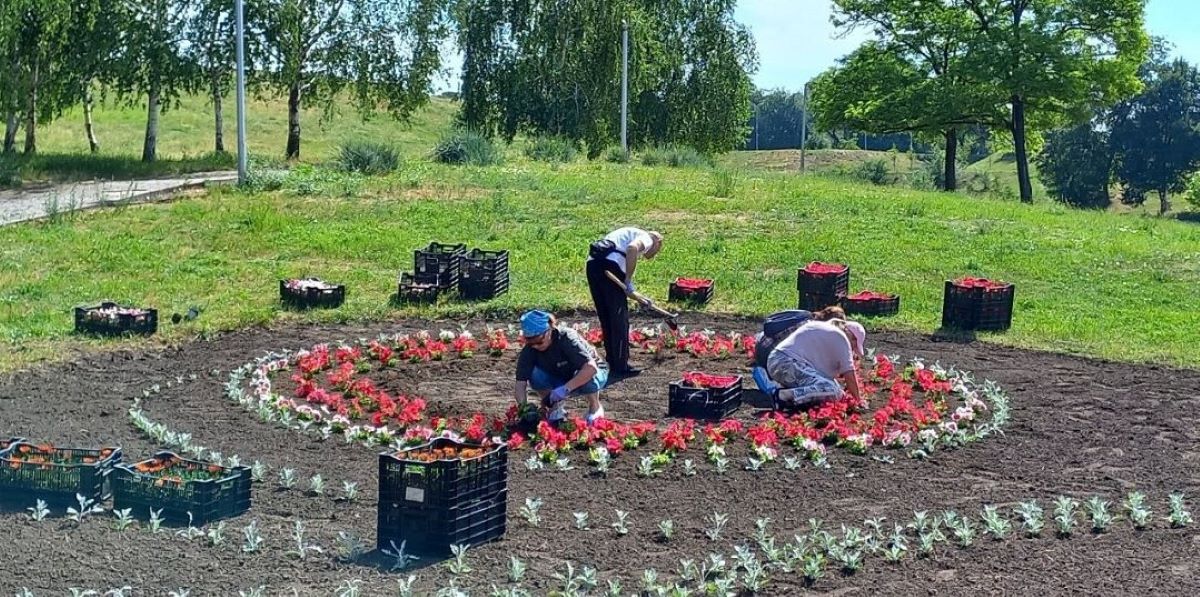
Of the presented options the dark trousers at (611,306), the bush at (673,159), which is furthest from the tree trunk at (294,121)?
the dark trousers at (611,306)

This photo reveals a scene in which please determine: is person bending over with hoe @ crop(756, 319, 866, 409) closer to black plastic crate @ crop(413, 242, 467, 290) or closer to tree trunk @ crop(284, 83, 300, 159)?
black plastic crate @ crop(413, 242, 467, 290)

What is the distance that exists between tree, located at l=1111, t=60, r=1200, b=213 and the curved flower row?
73.6m

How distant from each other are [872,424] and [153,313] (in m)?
8.83

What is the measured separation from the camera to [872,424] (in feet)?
33.7

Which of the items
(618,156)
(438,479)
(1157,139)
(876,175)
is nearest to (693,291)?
(438,479)

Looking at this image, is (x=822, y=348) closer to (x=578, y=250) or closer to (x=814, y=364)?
(x=814, y=364)

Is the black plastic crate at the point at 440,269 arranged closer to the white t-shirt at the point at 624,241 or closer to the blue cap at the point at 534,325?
the white t-shirt at the point at 624,241

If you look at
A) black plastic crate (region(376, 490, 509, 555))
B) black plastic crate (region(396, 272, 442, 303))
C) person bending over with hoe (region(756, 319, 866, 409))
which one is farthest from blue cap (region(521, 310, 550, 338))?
black plastic crate (region(396, 272, 442, 303))

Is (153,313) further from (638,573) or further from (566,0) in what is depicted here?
→ (566,0)

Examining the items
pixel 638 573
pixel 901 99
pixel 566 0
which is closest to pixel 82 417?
pixel 638 573

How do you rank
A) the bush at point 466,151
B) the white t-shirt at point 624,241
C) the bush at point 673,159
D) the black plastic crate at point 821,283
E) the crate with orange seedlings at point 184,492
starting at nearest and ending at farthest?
the crate with orange seedlings at point 184,492 → the white t-shirt at point 624,241 → the black plastic crate at point 821,283 → the bush at point 466,151 → the bush at point 673,159

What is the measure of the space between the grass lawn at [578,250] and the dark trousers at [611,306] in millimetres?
4319

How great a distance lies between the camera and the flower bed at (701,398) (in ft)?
35.5

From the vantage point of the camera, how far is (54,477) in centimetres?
819
